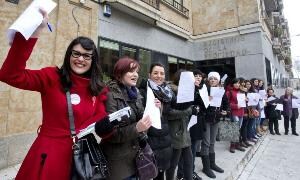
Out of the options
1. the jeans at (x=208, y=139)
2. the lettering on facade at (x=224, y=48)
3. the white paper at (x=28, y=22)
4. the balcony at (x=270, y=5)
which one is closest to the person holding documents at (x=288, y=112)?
the lettering on facade at (x=224, y=48)

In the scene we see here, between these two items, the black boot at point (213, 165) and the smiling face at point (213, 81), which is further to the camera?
the smiling face at point (213, 81)

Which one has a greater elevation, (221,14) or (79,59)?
(221,14)

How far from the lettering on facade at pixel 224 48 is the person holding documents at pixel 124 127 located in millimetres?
10948

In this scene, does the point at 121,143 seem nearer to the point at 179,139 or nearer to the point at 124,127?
the point at 124,127

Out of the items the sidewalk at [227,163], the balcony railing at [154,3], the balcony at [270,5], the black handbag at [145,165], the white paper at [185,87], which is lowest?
the sidewalk at [227,163]

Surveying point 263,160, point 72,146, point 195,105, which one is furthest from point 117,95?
point 263,160

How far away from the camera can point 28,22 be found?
53.2 inches

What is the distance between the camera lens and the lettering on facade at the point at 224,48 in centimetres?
1204

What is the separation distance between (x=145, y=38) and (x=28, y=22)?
7.92 m

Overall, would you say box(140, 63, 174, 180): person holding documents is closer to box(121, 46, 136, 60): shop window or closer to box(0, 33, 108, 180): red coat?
box(0, 33, 108, 180): red coat

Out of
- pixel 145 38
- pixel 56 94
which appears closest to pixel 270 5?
pixel 145 38

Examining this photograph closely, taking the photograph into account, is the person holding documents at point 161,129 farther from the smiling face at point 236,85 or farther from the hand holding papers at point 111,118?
the smiling face at point 236,85

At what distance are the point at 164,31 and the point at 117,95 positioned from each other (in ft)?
28.5

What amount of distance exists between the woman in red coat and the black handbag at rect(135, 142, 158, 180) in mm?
592
